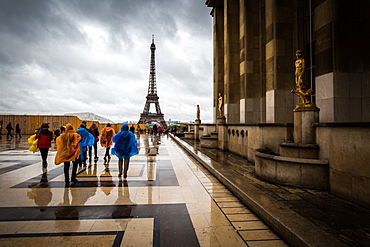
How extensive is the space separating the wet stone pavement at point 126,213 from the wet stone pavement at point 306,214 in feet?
0.74

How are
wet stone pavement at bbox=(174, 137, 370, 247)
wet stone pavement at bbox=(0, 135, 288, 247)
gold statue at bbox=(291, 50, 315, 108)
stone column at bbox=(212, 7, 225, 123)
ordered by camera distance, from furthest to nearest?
stone column at bbox=(212, 7, 225, 123) < gold statue at bbox=(291, 50, 315, 108) < wet stone pavement at bbox=(0, 135, 288, 247) < wet stone pavement at bbox=(174, 137, 370, 247)

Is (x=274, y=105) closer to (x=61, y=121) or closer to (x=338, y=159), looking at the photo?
(x=338, y=159)

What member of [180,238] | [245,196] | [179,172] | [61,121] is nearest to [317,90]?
[245,196]

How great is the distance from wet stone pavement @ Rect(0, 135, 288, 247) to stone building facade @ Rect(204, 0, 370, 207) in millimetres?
2420

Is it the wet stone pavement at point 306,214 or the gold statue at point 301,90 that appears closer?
the wet stone pavement at point 306,214

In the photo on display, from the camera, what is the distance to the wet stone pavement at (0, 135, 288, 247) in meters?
3.35

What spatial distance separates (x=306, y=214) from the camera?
149 inches

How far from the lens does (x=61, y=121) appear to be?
32656 millimetres

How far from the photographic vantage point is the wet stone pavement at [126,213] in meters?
3.35

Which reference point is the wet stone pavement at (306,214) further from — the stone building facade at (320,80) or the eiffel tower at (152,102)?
the eiffel tower at (152,102)

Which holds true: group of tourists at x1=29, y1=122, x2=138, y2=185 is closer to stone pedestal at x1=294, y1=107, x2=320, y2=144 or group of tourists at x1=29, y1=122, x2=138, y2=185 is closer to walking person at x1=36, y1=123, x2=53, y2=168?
walking person at x1=36, y1=123, x2=53, y2=168

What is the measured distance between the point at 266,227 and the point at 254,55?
12818 millimetres

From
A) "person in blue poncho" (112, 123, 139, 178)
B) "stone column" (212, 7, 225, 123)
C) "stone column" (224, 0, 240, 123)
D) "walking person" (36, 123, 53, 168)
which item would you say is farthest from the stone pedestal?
"stone column" (212, 7, 225, 123)

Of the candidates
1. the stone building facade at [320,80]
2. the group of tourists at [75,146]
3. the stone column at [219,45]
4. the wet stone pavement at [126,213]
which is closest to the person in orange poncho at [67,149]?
the group of tourists at [75,146]
